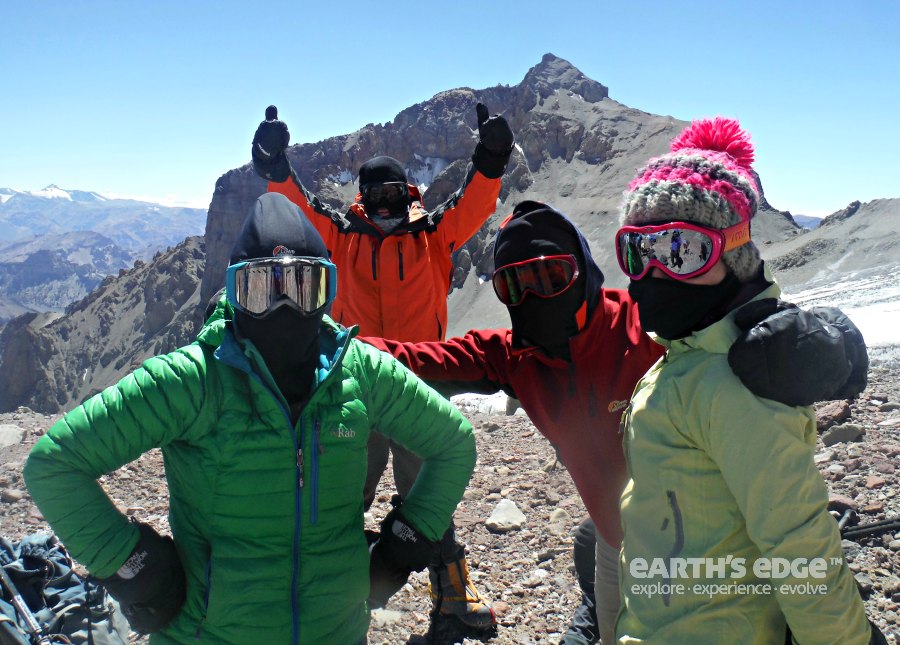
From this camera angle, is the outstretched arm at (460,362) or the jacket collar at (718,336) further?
the outstretched arm at (460,362)

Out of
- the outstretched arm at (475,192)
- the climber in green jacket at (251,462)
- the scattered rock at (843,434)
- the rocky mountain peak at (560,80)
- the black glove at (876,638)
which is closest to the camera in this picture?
the black glove at (876,638)

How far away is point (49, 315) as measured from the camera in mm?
119125

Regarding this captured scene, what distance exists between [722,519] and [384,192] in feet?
11.7

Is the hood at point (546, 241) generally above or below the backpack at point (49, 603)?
above

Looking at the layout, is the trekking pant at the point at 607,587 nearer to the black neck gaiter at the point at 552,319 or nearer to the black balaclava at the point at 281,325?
the black neck gaiter at the point at 552,319

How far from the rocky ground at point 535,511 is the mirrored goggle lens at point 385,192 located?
2616 millimetres

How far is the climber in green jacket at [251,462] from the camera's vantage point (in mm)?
2111

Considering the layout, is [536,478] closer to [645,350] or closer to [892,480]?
[892,480]

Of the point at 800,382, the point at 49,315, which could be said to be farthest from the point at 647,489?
the point at 49,315

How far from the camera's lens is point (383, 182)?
15.9 ft

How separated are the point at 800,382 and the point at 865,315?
10581 mm

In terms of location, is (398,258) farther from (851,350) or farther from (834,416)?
(834,416)

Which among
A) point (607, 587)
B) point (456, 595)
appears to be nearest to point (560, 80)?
point (456, 595)

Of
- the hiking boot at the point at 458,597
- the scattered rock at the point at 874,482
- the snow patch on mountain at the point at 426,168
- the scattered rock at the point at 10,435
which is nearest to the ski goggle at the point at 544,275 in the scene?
the hiking boot at the point at 458,597
